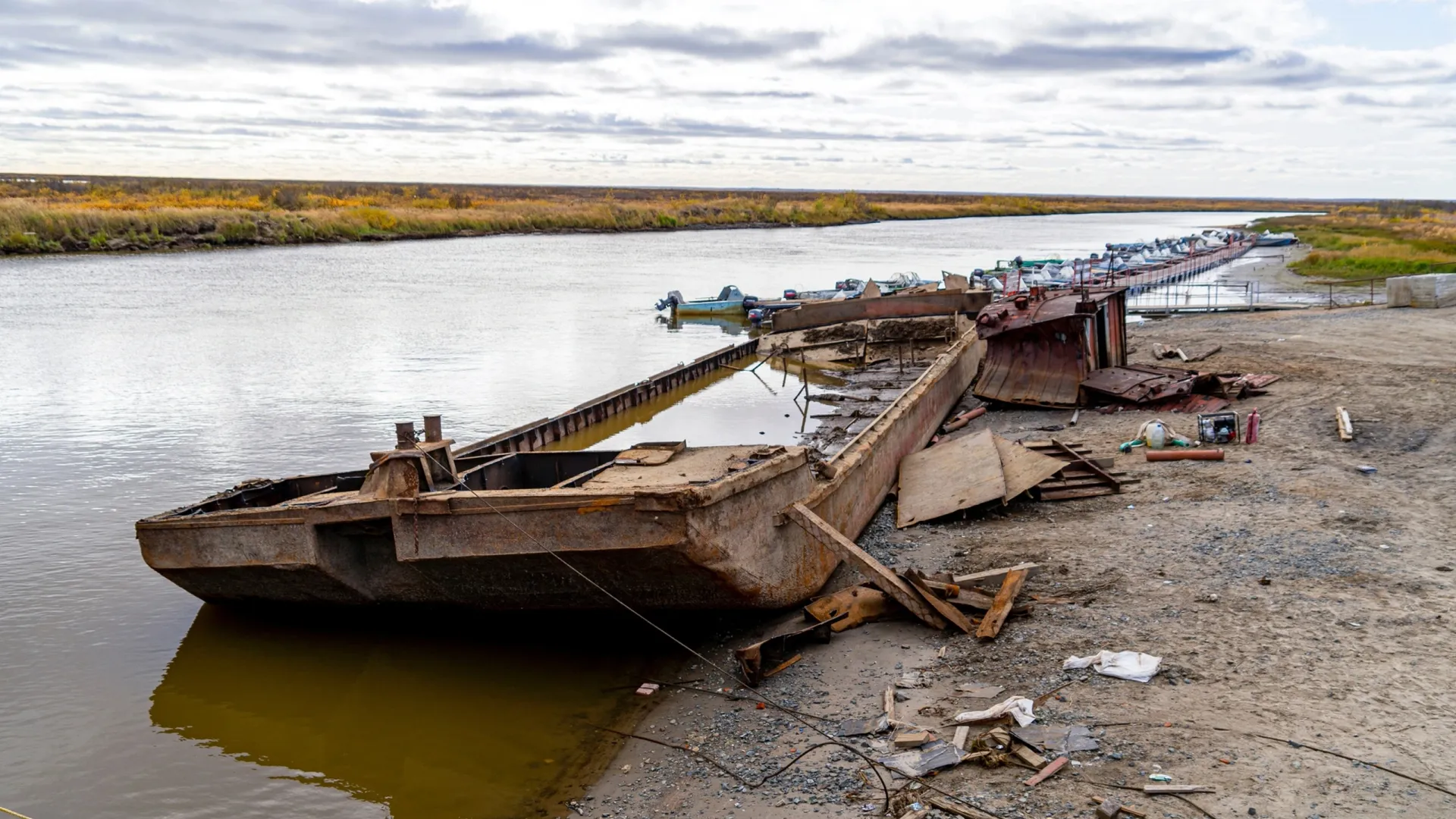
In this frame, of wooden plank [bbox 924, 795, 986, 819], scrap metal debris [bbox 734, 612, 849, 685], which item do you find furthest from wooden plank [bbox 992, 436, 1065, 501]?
wooden plank [bbox 924, 795, 986, 819]

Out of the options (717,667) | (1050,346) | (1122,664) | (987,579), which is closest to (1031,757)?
(1122,664)

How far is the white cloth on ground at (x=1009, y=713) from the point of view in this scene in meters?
6.72

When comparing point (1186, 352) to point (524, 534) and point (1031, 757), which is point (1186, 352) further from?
point (1031, 757)

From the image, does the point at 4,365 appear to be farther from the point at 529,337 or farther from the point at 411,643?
the point at 411,643

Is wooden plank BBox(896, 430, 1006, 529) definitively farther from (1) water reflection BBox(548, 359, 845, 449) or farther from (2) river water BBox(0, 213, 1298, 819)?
(1) water reflection BBox(548, 359, 845, 449)

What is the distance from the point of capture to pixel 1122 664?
734cm

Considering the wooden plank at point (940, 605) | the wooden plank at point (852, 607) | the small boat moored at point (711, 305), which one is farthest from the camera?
the small boat moored at point (711, 305)

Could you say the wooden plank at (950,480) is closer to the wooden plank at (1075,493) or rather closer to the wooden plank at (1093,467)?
the wooden plank at (1075,493)

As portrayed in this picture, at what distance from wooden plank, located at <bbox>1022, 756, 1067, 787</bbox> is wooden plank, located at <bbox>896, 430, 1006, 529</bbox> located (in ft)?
17.5

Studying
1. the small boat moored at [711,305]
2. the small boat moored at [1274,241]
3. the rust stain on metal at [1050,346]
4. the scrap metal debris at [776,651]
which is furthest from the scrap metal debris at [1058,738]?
the small boat moored at [1274,241]

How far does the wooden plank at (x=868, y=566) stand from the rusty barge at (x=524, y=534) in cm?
27

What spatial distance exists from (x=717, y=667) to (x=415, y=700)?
8.48ft

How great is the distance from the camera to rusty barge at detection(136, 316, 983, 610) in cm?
841

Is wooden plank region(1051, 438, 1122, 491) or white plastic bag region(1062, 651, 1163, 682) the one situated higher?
wooden plank region(1051, 438, 1122, 491)
